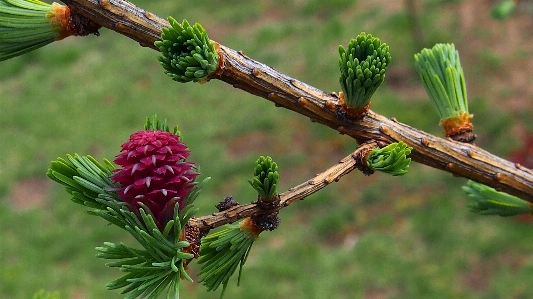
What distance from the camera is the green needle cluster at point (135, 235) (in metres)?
0.51

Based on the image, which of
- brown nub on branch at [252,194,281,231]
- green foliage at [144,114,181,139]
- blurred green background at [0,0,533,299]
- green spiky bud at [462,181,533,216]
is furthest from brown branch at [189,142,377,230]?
blurred green background at [0,0,533,299]

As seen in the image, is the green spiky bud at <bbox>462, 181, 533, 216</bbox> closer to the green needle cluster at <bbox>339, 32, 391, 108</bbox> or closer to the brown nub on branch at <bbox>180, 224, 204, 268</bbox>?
the green needle cluster at <bbox>339, 32, 391, 108</bbox>

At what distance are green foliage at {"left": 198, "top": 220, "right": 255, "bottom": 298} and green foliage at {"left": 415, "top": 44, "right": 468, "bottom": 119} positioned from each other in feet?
1.25

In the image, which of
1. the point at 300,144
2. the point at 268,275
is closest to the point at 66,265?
the point at 268,275

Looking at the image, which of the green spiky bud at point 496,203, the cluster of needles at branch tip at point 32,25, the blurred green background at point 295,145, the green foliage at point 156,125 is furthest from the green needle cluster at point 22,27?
the blurred green background at point 295,145

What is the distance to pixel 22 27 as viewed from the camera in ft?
1.96

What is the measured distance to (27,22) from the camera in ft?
1.97

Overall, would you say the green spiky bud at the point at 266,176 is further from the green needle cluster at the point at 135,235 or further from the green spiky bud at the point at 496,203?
the green spiky bud at the point at 496,203

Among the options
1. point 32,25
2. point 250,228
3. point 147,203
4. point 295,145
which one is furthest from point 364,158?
point 295,145

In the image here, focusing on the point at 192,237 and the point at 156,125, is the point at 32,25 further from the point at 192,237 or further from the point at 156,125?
the point at 192,237

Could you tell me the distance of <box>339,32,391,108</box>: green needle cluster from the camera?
1.90ft

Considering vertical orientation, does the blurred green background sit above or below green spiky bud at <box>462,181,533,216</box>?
above

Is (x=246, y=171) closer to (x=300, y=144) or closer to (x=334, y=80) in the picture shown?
(x=300, y=144)

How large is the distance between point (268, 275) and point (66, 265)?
1.21m
